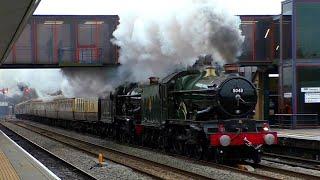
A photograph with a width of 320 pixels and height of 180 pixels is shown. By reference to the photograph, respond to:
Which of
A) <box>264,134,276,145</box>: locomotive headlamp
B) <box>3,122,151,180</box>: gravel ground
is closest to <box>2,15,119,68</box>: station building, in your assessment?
<box>3,122,151,180</box>: gravel ground

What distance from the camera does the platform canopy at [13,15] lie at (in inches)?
331

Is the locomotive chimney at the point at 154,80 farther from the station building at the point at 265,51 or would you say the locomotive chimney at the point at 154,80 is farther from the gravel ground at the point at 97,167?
the station building at the point at 265,51

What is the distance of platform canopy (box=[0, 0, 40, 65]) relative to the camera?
8414mm

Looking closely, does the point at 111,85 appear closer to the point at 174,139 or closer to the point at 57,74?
the point at 174,139

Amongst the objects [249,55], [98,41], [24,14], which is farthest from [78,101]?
[24,14]

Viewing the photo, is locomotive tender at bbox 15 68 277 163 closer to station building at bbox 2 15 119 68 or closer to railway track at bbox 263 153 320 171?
railway track at bbox 263 153 320 171

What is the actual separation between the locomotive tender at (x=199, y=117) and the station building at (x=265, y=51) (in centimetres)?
885

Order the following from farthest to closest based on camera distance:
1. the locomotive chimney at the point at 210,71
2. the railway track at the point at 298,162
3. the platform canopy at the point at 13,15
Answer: the locomotive chimney at the point at 210,71
the railway track at the point at 298,162
the platform canopy at the point at 13,15

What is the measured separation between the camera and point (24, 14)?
9617 mm

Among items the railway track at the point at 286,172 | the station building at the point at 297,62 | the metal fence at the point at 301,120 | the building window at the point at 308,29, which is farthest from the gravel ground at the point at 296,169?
the building window at the point at 308,29

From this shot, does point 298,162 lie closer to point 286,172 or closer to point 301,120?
point 286,172

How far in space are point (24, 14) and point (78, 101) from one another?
24714 millimetres

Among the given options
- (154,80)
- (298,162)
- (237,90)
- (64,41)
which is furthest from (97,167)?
(64,41)

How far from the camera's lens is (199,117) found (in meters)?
15.4
